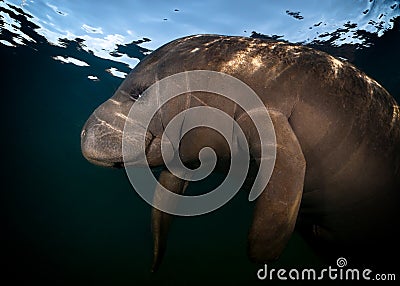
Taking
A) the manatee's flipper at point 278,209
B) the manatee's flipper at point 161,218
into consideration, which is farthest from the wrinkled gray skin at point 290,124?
the manatee's flipper at point 161,218

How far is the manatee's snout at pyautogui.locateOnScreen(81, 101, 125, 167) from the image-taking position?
6.15 feet

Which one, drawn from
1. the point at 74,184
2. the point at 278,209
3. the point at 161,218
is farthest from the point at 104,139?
the point at 74,184

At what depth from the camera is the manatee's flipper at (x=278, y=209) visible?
1.68 metres

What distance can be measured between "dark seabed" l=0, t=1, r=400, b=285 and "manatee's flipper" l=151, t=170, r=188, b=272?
2.15 m

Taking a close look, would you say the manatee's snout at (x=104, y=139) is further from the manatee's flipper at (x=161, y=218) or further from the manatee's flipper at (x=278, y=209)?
the manatee's flipper at (x=278, y=209)

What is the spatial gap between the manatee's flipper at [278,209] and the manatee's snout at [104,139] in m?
1.00

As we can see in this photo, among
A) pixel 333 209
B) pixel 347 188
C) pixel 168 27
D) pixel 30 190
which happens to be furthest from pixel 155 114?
pixel 30 190

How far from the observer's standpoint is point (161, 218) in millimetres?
2941

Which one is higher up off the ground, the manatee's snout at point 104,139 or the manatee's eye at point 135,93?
the manatee's eye at point 135,93

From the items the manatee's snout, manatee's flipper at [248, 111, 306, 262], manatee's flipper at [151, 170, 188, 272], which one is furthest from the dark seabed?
manatee's flipper at [248, 111, 306, 262]

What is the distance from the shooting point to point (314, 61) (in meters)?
2.29

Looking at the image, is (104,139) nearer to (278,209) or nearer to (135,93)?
(135,93)

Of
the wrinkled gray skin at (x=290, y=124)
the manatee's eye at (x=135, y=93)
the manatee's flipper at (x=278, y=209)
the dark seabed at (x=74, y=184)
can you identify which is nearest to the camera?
the manatee's flipper at (x=278, y=209)

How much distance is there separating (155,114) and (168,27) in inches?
291
